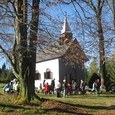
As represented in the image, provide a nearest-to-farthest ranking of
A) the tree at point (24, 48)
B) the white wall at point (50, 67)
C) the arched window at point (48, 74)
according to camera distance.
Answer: the tree at point (24, 48) → the white wall at point (50, 67) → the arched window at point (48, 74)

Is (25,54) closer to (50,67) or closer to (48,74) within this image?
(50,67)

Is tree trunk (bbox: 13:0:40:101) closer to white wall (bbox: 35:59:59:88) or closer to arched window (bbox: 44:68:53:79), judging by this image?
white wall (bbox: 35:59:59:88)

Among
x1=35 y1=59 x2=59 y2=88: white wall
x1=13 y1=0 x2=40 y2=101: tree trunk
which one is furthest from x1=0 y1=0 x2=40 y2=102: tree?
x1=35 y1=59 x2=59 y2=88: white wall

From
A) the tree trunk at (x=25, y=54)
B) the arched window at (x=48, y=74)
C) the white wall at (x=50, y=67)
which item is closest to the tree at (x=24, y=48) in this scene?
the tree trunk at (x=25, y=54)

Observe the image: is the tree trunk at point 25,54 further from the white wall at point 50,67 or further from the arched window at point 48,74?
the arched window at point 48,74

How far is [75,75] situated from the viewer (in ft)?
161

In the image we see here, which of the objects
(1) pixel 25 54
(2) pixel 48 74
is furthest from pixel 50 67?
(1) pixel 25 54

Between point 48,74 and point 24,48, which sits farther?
point 48,74

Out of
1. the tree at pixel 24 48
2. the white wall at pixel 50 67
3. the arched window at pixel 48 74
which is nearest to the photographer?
the tree at pixel 24 48

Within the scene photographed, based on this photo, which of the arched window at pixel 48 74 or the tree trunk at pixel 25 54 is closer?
the tree trunk at pixel 25 54

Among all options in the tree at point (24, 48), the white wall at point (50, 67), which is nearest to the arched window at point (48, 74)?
the white wall at point (50, 67)

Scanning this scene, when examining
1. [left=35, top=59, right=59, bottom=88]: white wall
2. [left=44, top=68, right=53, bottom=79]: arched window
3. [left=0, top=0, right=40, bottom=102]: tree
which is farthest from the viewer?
[left=44, top=68, right=53, bottom=79]: arched window

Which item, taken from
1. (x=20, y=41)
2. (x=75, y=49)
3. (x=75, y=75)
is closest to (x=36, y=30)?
(x=20, y=41)

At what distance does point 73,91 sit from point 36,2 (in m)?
16.7
